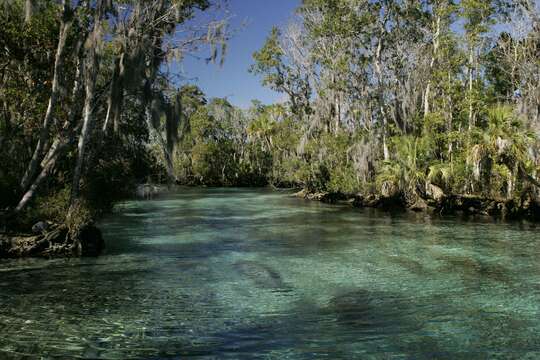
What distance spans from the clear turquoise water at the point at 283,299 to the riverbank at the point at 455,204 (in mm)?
5426

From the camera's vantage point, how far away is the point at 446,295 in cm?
1027

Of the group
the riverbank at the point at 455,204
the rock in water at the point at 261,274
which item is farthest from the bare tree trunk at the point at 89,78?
the riverbank at the point at 455,204

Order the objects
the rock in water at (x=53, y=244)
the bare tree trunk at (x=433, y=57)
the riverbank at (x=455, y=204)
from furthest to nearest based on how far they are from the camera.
Result: the bare tree trunk at (x=433, y=57)
the riverbank at (x=455, y=204)
the rock in water at (x=53, y=244)

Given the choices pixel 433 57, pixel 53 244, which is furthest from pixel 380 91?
pixel 53 244

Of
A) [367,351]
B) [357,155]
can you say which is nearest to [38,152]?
[367,351]

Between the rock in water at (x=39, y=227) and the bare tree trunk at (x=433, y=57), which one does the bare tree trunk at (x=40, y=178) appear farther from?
the bare tree trunk at (x=433, y=57)

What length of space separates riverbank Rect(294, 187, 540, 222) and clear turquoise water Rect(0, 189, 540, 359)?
543cm

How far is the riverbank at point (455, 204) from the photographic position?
23312 mm

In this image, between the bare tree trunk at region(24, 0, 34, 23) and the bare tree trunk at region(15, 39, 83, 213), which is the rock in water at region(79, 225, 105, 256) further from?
the bare tree trunk at region(24, 0, 34, 23)

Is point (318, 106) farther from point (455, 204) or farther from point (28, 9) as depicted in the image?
point (28, 9)

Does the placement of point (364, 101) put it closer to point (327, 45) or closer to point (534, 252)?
point (327, 45)

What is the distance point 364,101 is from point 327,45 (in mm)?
5171

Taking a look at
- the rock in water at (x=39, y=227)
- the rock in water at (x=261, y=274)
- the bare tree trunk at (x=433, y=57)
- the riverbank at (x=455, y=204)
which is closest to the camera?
the rock in water at (x=261, y=274)

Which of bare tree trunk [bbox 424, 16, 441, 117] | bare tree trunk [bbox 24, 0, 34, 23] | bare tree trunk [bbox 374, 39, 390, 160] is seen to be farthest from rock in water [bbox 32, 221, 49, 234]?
bare tree trunk [bbox 424, 16, 441, 117]
